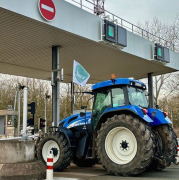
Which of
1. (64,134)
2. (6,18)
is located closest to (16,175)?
(64,134)

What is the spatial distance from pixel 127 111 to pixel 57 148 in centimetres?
275

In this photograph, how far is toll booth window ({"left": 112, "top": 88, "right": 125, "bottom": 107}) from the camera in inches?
356

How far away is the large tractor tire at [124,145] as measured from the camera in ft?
26.0

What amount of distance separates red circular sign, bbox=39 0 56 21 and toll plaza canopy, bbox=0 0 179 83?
0.04 meters

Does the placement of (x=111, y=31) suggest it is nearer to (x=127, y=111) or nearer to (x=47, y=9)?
(x=47, y=9)

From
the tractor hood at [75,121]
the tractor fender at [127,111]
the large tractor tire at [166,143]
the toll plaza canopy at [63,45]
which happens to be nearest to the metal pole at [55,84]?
the toll plaza canopy at [63,45]

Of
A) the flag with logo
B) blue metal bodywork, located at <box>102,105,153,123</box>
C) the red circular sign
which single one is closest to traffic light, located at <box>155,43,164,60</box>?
the flag with logo

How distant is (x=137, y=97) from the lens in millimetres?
9516

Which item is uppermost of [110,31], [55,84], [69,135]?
[110,31]

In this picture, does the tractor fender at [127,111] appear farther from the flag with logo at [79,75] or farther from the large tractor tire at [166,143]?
the flag with logo at [79,75]

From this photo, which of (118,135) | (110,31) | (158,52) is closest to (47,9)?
(110,31)

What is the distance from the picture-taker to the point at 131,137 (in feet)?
27.6

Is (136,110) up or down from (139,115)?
up

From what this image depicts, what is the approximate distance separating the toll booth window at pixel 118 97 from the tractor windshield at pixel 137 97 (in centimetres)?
24
